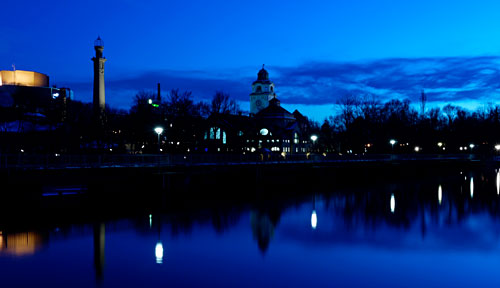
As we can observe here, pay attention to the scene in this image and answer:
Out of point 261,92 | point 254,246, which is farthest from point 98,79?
point 254,246

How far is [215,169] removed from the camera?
4275cm

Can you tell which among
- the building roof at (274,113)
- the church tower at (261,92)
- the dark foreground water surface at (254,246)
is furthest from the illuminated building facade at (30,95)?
the church tower at (261,92)

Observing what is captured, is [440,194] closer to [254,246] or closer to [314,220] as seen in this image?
[314,220]

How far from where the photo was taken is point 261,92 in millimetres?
153125

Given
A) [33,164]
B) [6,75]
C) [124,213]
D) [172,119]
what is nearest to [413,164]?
[172,119]

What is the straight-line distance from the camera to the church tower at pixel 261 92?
15225 centimetres

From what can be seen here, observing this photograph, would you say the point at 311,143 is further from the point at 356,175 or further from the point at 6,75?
the point at 6,75

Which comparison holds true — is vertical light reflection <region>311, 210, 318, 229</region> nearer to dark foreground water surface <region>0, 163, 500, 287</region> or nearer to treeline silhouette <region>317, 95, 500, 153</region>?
dark foreground water surface <region>0, 163, 500, 287</region>

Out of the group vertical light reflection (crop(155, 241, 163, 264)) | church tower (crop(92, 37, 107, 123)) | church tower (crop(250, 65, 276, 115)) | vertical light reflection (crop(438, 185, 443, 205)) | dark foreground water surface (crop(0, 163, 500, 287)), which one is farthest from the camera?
church tower (crop(250, 65, 276, 115))

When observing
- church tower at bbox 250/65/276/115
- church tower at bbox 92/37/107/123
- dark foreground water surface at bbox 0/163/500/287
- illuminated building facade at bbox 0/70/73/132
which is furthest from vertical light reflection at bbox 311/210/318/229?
church tower at bbox 250/65/276/115

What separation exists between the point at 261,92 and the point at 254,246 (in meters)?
130

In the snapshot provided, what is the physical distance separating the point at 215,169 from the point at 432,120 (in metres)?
79.4

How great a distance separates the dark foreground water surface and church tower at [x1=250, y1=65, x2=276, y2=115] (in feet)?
374

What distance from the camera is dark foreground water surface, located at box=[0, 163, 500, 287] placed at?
18719 mm
